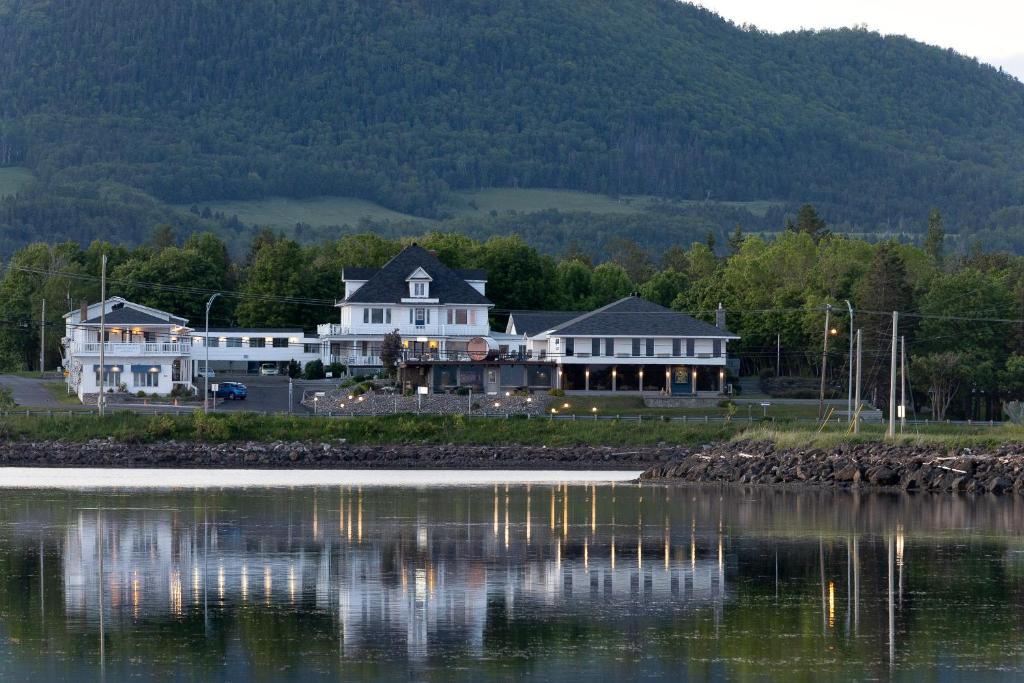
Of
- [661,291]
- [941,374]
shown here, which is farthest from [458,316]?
[941,374]

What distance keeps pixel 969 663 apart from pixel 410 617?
9.15 metres

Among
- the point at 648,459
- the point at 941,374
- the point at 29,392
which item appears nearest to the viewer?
the point at 648,459

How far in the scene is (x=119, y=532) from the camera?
40.8 meters

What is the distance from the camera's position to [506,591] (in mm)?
31812

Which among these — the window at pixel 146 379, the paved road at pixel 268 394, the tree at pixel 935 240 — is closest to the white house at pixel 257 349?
the paved road at pixel 268 394

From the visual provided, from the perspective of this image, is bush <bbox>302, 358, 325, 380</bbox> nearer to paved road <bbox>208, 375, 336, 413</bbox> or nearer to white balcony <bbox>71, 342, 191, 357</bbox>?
paved road <bbox>208, 375, 336, 413</bbox>

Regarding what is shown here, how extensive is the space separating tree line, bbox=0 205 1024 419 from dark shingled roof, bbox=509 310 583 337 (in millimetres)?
10680

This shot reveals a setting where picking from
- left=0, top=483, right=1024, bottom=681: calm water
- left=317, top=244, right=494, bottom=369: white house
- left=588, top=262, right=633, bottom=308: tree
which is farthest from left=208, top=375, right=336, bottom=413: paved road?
left=0, top=483, right=1024, bottom=681: calm water

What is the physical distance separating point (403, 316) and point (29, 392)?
23.2m

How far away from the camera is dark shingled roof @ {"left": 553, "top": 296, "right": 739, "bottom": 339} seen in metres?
93.3

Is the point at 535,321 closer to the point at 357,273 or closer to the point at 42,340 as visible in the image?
the point at 357,273

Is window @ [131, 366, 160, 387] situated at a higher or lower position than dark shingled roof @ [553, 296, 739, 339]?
lower

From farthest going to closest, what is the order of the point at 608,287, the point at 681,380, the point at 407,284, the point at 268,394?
the point at 608,287 → the point at 407,284 → the point at 681,380 → the point at 268,394

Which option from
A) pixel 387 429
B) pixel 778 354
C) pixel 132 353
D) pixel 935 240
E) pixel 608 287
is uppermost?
pixel 935 240
